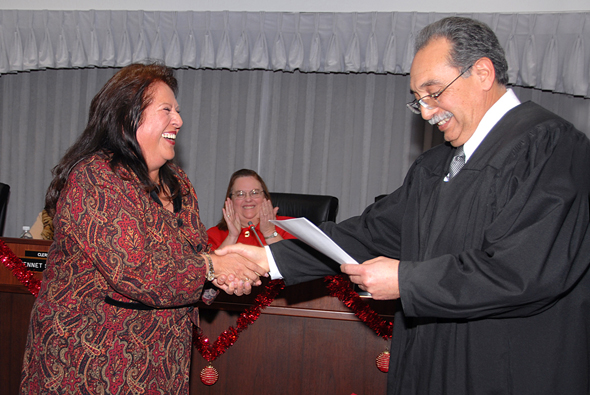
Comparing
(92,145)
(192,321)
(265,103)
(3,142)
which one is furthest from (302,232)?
(3,142)

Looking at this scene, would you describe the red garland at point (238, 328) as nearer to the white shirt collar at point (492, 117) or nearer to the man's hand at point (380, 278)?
the man's hand at point (380, 278)

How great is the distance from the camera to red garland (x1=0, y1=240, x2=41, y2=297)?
96.3 inches

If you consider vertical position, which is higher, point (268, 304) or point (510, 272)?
point (510, 272)

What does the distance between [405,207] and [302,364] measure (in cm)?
104

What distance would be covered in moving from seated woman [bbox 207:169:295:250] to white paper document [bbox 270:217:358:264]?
1839mm

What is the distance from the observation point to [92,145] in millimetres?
1590

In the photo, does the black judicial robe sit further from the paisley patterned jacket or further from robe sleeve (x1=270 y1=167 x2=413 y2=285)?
the paisley patterned jacket

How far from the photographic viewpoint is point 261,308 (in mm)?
2363

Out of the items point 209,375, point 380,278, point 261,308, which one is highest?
point 380,278

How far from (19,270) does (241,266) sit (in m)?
1.29

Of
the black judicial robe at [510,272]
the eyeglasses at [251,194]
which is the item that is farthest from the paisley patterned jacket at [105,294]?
the eyeglasses at [251,194]

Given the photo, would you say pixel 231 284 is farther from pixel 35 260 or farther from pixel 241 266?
pixel 35 260

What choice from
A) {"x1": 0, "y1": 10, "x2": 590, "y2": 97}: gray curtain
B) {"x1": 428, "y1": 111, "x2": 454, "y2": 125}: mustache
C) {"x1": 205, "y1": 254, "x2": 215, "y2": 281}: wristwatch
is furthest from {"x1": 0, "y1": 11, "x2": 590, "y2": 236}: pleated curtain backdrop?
{"x1": 205, "y1": 254, "x2": 215, "y2": 281}: wristwatch

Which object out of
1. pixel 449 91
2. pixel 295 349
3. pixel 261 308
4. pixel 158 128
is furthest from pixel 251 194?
pixel 449 91
